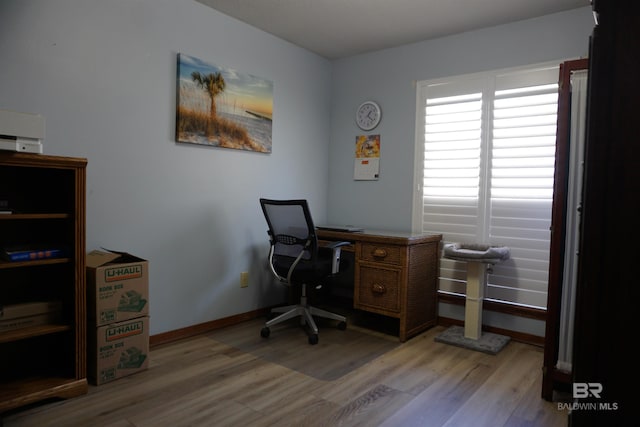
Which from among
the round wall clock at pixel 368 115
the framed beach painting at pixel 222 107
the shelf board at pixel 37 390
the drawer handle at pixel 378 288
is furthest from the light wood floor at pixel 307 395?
the round wall clock at pixel 368 115

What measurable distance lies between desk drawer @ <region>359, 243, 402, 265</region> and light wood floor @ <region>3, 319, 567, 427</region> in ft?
2.17

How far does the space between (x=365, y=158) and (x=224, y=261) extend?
1631 mm

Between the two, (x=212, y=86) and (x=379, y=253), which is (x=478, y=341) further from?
(x=212, y=86)

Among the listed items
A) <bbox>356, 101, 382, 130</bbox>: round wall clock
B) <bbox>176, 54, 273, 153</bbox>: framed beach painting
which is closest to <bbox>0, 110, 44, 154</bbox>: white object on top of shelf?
<bbox>176, 54, 273, 153</bbox>: framed beach painting

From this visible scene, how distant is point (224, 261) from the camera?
319 centimetres

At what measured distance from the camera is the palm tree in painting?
2922mm

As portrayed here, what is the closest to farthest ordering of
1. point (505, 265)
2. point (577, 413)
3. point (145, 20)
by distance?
point (577, 413) < point (145, 20) < point (505, 265)

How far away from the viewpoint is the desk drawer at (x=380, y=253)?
2993mm

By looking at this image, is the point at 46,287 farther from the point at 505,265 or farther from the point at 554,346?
the point at 505,265

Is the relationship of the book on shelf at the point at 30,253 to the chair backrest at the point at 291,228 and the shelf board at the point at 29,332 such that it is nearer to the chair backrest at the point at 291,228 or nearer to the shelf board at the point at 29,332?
the shelf board at the point at 29,332

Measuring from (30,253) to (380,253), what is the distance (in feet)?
7.04

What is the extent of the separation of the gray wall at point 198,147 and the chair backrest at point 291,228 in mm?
442

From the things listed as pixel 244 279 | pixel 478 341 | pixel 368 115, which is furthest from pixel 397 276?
pixel 368 115

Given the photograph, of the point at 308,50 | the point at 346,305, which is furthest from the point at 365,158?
the point at 346,305
